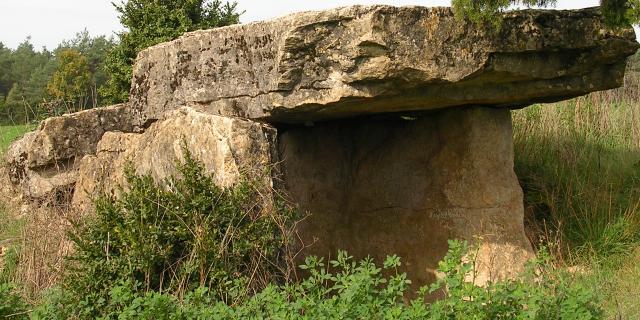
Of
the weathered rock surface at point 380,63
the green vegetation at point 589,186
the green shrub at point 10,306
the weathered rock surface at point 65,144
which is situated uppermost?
the weathered rock surface at point 380,63

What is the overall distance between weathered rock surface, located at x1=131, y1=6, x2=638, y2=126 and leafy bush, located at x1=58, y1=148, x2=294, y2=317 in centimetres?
95

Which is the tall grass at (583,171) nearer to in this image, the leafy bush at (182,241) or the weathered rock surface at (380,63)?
the weathered rock surface at (380,63)

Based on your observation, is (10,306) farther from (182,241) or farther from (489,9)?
(489,9)

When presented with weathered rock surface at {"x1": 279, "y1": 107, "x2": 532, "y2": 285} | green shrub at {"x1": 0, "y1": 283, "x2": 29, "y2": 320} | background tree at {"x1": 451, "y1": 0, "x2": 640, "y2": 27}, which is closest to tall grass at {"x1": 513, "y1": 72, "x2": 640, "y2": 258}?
weathered rock surface at {"x1": 279, "y1": 107, "x2": 532, "y2": 285}

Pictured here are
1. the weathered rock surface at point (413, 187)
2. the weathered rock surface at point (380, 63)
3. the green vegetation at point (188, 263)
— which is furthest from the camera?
the weathered rock surface at point (413, 187)

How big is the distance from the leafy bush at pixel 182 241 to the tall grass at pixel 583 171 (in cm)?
280

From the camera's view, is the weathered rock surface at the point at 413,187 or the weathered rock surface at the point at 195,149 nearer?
the weathered rock surface at the point at 195,149

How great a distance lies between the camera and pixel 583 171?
9.35 m

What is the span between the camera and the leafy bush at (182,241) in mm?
5820

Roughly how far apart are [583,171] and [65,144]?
5.52 meters

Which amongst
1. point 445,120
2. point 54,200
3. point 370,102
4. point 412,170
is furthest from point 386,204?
point 54,200

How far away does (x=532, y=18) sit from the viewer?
6.70 m

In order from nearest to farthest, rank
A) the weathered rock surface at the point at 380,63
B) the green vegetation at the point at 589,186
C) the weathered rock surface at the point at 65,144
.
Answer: the weathered rock surface at the point at 380,63
the green vegetation at the point at 589,186
the weathered rock surface at the point at 65,144

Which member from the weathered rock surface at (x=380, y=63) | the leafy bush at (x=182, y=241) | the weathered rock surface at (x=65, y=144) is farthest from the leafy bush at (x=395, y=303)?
the weathered rock surface at (x=65, y=144)
